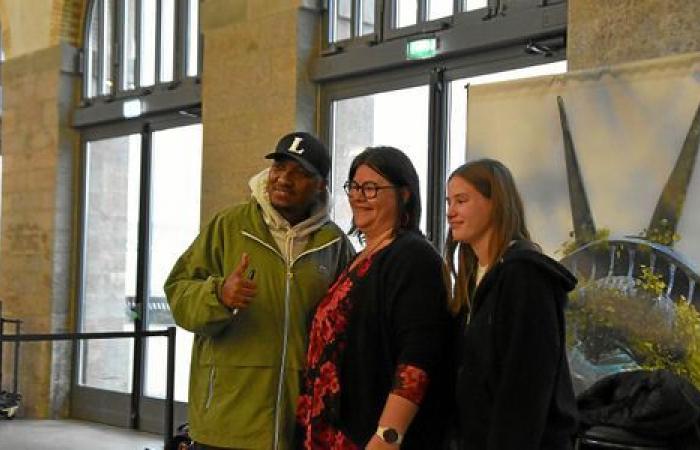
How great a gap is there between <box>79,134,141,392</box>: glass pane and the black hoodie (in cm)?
735

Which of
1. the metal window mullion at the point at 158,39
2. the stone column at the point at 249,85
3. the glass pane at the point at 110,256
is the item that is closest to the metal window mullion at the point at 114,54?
the glass pane at the point at 110,256

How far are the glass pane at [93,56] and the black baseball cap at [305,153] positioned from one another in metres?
7.27

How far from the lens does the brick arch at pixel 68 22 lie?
9.89 metres

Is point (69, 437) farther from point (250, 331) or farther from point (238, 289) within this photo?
point (238, 289)

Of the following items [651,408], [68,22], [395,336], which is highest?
[68,22]

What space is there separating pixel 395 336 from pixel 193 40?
6531 mm

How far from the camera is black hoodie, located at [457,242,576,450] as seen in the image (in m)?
2.27

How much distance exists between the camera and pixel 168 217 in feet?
29.5

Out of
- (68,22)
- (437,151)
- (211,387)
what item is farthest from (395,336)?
(68,22)

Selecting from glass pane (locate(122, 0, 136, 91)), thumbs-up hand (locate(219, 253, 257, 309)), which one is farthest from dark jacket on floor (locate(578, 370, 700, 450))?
glass pane (locate(122, 0, 136, 91))

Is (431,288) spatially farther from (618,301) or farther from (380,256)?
(618,301)

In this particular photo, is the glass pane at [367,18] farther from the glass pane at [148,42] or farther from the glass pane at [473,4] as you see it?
the glass pane at [148,42]

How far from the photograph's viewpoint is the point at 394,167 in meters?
2.74

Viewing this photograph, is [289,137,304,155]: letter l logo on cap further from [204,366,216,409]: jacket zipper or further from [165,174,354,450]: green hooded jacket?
[204,366,216,409]: jacket zipper
